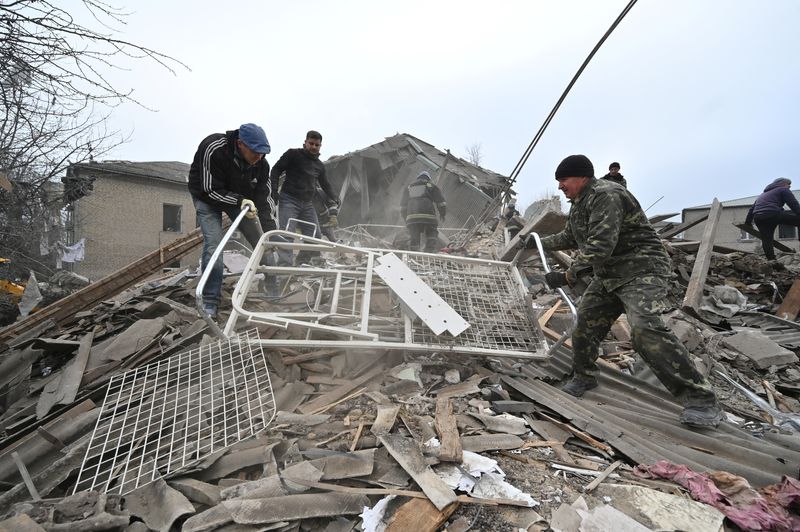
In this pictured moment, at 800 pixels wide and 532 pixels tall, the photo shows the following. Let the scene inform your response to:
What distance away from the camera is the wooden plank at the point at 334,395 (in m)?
2.41

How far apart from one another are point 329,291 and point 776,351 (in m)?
4.77

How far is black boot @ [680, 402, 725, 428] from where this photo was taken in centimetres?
237

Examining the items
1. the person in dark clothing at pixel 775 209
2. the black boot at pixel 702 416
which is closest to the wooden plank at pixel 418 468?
the black boot at pixel 702 416

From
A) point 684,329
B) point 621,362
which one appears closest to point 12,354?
point 621,362

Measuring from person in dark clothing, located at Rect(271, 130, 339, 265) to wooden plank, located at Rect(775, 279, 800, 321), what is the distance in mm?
6534

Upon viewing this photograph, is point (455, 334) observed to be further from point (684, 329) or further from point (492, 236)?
point (492, 236)

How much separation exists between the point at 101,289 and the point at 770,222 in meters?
10.6

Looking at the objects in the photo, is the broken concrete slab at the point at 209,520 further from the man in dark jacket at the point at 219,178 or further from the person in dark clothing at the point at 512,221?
the person in dark clothing at the point at 512,221

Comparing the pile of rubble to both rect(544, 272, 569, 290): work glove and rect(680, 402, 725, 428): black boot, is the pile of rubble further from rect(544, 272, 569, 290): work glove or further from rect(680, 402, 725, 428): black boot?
rect(544, 272, 569, 290): work glove

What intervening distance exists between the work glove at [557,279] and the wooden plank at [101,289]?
4.85 m

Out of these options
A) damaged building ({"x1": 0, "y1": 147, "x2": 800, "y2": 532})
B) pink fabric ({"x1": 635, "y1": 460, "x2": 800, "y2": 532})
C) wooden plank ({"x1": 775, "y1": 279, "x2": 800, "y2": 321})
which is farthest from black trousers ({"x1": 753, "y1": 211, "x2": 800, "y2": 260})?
pink fabric ({"x1": 635, "y1": 460, "x2": 800, "y2": 532})

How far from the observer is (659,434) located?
2.38 meters

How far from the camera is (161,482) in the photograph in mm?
1635

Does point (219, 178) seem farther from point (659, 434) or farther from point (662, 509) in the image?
point (659, 434)
